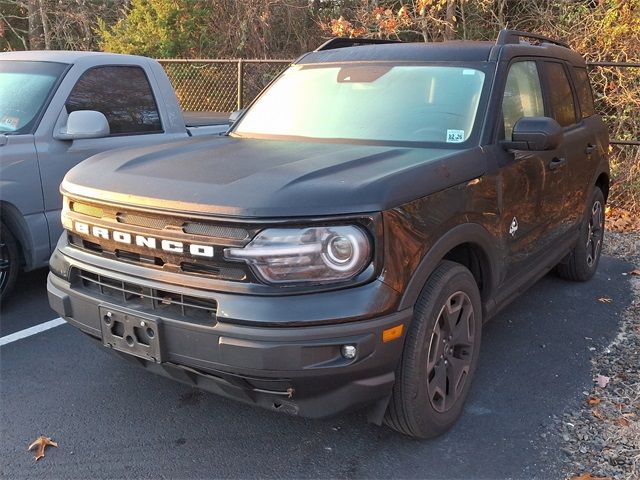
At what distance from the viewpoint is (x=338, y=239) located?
97.9 inches

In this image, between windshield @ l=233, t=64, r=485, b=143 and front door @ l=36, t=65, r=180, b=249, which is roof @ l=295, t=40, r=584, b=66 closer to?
windshield @ l=233, t=64, r=485, b=143

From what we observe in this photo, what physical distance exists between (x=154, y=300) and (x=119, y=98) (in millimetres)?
3245

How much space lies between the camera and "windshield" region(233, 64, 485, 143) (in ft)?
11.6

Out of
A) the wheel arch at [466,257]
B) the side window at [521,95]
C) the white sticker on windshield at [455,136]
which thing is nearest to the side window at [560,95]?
the side window at [521,95]

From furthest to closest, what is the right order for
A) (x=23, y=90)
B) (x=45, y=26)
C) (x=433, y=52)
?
(x=45, y=26) < (x=23, y=90) < (x=433, y=52)

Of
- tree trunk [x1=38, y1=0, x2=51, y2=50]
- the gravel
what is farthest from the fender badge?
tree trunk [x1=38, y1=0, x2=51, y2=50]

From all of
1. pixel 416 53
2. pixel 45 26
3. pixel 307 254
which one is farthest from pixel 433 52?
pixel 45 26

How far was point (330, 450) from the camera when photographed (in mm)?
3000

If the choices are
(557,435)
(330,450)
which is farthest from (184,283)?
(557,435)

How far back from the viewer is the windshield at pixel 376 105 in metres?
3.52

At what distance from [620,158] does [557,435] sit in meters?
6.64

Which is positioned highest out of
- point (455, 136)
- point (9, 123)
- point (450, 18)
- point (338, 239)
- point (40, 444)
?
point (450, 18)

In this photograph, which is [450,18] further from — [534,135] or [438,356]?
[438,356]

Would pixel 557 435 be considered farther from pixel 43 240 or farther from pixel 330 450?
pixel 43 240
